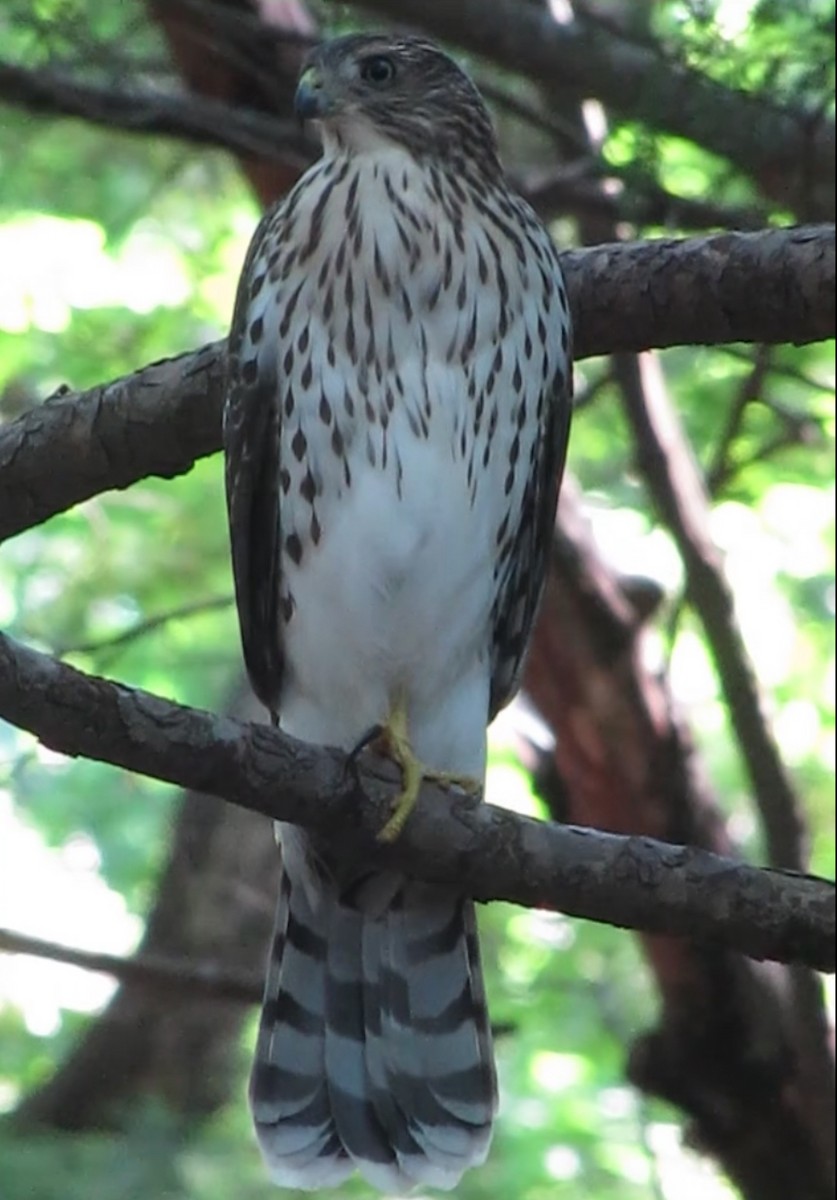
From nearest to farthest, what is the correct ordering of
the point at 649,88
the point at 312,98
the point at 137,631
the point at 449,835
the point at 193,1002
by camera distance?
the point at 449,835 → the point at 312,98 → the point at 649,88 → the point at 137,631 → the point at 193,1002

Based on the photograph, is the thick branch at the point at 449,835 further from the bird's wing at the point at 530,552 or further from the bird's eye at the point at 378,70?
the bird's eye at the point at 378,70

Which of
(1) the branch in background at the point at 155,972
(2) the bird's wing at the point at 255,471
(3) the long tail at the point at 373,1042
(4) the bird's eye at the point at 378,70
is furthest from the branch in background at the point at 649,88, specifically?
(1) the branch in background at the point at 155,972

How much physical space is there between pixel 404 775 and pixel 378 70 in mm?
1408

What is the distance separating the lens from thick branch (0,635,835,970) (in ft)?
8.21

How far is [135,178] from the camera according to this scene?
5844mm

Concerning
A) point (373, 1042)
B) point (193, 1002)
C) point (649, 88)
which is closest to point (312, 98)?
point (649, 88)

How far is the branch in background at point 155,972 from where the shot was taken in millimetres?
3949

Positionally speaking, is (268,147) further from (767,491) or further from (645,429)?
(767,491)

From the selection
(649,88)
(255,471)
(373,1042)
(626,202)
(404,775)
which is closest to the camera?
(404,775)

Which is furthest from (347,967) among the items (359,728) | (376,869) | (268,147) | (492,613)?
(268,147)

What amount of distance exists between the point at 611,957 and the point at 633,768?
168 centimetres

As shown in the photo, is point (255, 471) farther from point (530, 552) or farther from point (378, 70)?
point (378, 70)

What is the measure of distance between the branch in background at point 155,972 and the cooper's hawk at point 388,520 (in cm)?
40

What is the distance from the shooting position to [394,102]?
12.4ft
